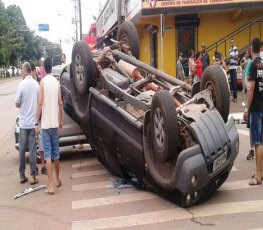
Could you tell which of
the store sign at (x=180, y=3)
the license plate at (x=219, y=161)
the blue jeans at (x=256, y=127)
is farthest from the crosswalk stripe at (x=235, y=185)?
the store sign at (x=180, y=3)

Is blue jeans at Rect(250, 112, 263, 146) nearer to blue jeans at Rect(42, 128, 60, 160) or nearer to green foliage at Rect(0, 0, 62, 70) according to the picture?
blue jeans at Rect(42, 128, 60, 160)

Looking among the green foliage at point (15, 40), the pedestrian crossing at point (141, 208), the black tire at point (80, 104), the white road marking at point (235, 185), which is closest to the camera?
the pedestrian crossing at point (141, 208)

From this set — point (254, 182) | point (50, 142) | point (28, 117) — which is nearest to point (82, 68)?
point (28, 117)

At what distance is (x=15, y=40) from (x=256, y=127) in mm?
76904

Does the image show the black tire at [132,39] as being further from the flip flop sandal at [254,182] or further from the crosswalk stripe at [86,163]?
the flip flop sandal at [254,182]

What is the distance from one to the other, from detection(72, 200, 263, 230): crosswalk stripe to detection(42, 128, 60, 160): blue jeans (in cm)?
172

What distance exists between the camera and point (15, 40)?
80125 mm

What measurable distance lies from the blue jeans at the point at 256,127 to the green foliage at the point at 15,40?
48.0 m

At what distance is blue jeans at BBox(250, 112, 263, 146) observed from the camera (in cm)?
714

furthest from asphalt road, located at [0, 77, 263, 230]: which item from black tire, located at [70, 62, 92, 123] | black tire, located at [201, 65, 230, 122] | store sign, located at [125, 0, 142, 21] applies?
store sign, located at [125, 0, 142, 21]

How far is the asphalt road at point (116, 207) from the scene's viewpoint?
584 centimetres

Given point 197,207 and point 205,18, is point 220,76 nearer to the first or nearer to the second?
point 197,207

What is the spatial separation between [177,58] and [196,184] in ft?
53.6

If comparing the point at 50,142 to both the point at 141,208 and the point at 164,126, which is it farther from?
Answer: the point at 164,126
